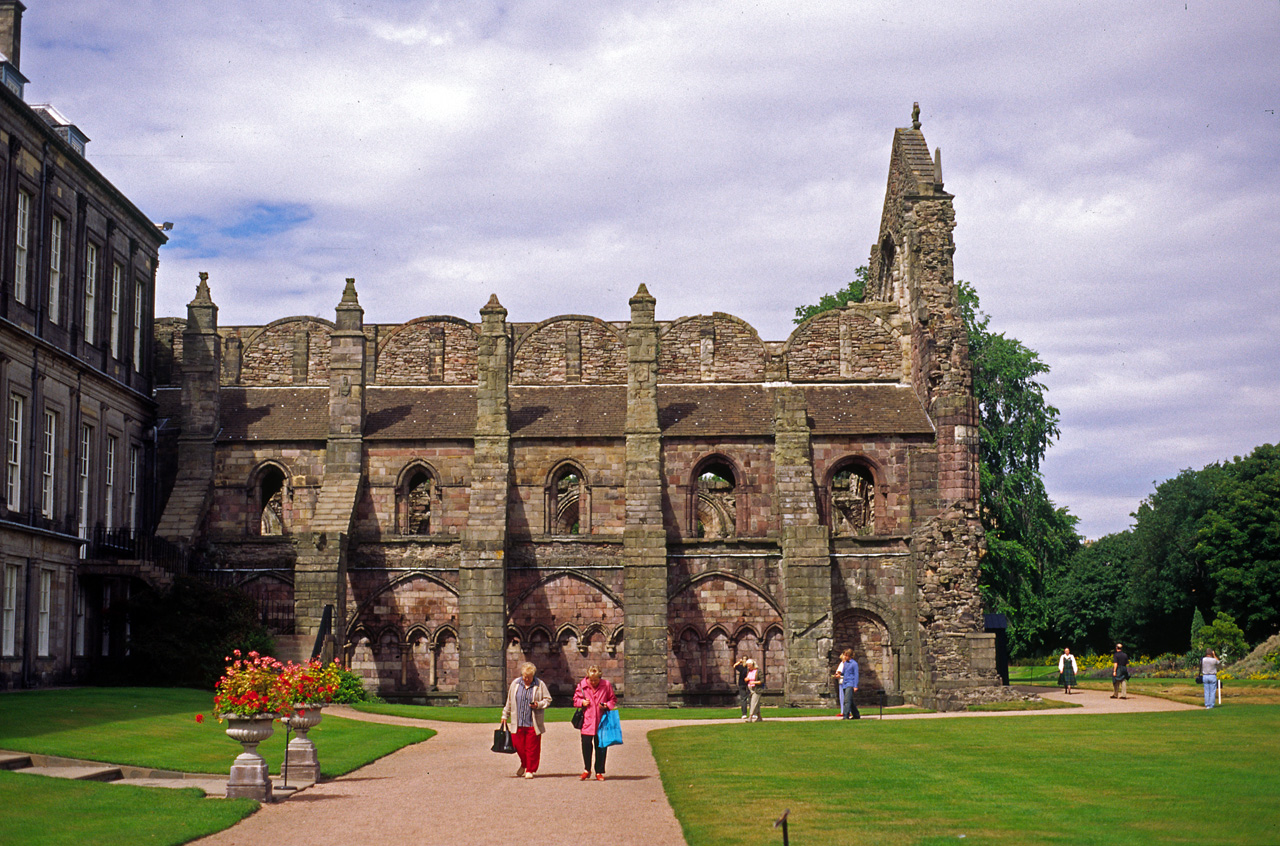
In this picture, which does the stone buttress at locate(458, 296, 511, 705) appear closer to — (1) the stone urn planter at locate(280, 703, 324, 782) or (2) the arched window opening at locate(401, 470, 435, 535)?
(2) the arched window opening at locate(401, 470, 435, 535)

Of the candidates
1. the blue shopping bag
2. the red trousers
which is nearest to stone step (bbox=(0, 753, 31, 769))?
the red trousers

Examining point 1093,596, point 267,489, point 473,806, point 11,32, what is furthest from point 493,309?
point 1093,596

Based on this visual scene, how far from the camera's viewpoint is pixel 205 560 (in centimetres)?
4091

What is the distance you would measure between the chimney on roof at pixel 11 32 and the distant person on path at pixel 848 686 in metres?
27.7

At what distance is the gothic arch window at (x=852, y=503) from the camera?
145 ft

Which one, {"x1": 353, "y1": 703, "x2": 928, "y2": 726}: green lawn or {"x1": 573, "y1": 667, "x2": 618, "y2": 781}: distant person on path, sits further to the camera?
{"x1": 353, "y1": 703, "x2": 928, "y2": 726}: green lawn

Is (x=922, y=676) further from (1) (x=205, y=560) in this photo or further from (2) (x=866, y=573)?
(1) (x=205, y=560)

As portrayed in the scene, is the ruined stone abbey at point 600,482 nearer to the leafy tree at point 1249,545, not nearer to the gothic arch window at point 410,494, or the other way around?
the gothic arch window at point 410,494

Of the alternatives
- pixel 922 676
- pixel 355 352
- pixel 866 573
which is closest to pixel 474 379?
pixel 355 352

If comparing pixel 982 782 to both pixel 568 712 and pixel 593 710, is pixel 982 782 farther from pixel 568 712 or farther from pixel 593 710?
pixel 568 712

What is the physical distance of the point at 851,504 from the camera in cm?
4806

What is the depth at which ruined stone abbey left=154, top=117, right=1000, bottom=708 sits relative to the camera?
3916 centimetres

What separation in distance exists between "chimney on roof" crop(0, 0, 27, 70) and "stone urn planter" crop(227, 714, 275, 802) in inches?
1044

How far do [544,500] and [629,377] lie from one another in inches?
191
